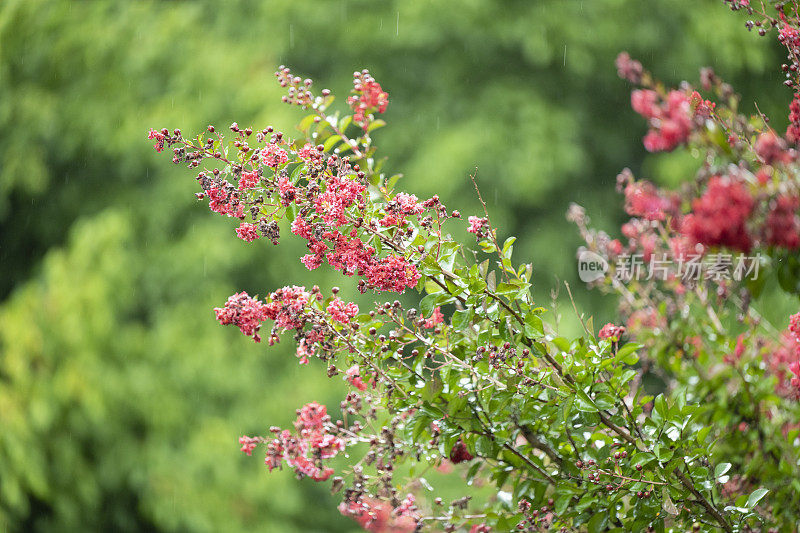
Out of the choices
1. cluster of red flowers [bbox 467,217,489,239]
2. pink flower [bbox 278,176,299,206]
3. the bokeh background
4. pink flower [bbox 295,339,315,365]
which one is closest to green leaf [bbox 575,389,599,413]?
cluster of red flowers [bbox 467,217,489,239]

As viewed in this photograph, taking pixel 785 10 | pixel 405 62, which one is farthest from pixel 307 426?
pixel 405 62

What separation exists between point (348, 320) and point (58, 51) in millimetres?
4766

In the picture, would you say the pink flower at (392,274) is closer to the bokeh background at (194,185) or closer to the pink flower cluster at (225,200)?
the pink flower cluster at (225,200)

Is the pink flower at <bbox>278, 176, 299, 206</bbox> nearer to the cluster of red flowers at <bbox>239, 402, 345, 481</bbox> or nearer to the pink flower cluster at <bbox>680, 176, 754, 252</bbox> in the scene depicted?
the cluster of red flowers at <bbox>239, 402, 345, 481</bbox>

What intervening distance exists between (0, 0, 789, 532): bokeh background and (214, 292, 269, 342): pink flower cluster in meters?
3.25

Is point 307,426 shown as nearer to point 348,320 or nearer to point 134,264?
point 348,320

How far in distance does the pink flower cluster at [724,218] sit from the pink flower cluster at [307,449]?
0.79m

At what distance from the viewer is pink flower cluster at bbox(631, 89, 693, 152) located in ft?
2.50

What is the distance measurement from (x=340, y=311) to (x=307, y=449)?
0.27m

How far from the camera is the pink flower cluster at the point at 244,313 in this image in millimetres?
→ 1205

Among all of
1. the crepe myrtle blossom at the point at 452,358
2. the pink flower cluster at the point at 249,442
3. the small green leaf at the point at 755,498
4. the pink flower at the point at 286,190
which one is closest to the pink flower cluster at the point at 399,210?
the crepe myrtle blossom at the point at 452,358

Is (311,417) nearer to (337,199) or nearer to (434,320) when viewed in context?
(434,320)

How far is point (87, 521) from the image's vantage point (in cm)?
431

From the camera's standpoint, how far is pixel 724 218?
69 centimetres
